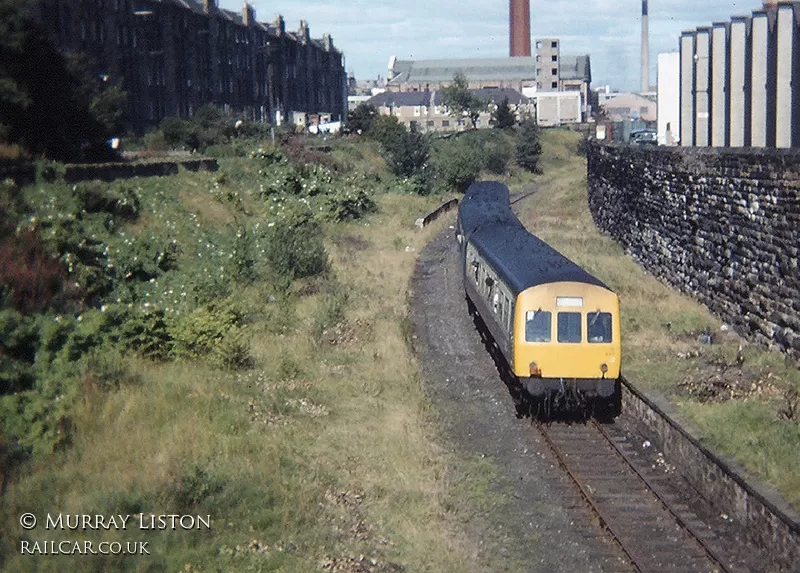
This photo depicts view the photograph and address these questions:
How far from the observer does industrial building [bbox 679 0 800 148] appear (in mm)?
27609

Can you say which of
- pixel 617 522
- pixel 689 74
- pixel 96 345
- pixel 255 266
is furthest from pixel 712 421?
pixel 689 74

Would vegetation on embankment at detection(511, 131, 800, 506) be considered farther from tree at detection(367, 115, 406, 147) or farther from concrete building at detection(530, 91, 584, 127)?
concrete building at detection(530, 91, 584, 127)

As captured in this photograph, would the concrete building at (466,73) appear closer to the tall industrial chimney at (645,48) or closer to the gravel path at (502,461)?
the tall industrial chimney at (645,48)

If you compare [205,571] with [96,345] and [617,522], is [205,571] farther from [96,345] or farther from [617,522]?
[96,345]

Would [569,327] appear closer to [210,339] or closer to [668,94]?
[210,339]

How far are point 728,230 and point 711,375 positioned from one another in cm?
484

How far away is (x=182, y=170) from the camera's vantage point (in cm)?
3416

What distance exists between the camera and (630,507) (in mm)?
12016

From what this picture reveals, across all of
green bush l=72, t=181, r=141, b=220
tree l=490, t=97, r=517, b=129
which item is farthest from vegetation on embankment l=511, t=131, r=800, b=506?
tree l=490, t=97, r=517, b=129

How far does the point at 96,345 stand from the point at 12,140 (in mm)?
15127

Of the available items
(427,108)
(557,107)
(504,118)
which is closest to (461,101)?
(504,118)

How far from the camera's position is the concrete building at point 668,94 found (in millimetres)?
50812

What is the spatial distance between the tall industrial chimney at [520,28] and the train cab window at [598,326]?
122m

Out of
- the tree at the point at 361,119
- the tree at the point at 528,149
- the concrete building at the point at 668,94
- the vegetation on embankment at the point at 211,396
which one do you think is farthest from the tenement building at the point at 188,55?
the concrete building at the point at 668,94
